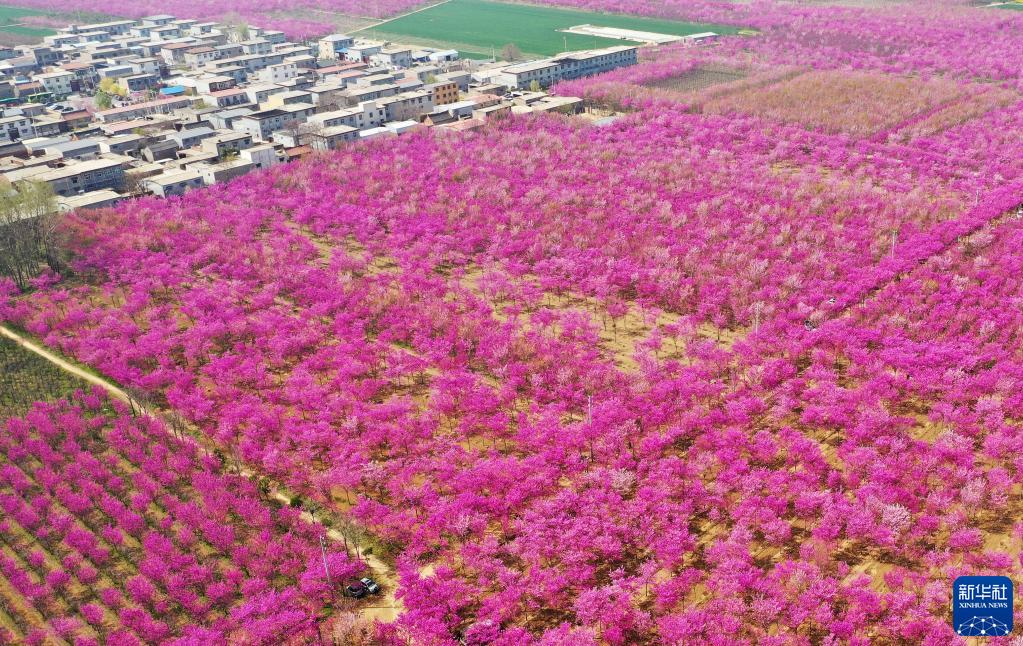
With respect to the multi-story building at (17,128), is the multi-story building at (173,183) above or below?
below

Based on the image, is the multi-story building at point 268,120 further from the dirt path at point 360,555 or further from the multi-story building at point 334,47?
the dirt path at point 360,555

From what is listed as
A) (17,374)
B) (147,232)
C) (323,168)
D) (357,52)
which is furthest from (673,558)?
(357,52)

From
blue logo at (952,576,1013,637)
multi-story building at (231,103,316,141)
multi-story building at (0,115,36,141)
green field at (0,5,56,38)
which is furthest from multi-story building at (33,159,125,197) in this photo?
green field at (0,5,56,38)

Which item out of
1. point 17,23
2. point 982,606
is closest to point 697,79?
point 982,606

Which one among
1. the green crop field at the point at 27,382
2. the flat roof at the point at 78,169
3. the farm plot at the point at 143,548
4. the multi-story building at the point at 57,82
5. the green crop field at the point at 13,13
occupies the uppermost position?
the green crop field at the point at 13,13

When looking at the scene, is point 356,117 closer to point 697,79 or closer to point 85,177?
point 85,177

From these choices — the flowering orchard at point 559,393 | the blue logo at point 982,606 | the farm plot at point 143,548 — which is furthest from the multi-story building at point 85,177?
the blue logo at point 982,606

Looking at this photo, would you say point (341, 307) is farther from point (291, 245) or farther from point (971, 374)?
point (971, 374)
